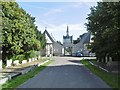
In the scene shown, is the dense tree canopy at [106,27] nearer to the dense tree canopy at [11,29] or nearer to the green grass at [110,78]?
the green grass at [110,78]

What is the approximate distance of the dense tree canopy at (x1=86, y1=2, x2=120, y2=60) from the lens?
27031 millimetres

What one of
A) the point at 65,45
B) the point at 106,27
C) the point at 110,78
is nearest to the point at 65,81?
the point at 110,78

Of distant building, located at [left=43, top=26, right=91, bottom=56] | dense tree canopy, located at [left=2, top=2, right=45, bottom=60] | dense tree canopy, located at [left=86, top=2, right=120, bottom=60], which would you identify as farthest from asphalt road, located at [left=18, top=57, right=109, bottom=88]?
distant building, located at [left=43, top=26, right=91, bottom=56]

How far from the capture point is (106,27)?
32500mm

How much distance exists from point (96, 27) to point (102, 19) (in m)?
3.32

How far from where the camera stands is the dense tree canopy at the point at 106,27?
2703cm

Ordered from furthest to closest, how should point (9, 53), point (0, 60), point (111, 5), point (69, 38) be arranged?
point (69, 38) < point (9, 53) < point (0, 60) < point (111, 5)

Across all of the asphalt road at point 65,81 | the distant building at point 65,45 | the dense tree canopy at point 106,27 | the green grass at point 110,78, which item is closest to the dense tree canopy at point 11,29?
the dense tree canopy at point 106,27

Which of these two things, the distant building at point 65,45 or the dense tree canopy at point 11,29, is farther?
the distant building at point 65,45

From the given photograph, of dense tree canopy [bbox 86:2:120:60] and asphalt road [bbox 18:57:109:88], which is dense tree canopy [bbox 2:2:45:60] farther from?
asphalt road [bbox 18:57:109:88]

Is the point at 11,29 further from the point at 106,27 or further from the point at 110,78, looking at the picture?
the point at 110,78

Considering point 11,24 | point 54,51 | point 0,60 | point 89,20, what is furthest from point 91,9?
point 54,51

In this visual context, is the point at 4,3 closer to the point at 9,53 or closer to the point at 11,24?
the point at 11,24

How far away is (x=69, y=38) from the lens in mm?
141000
